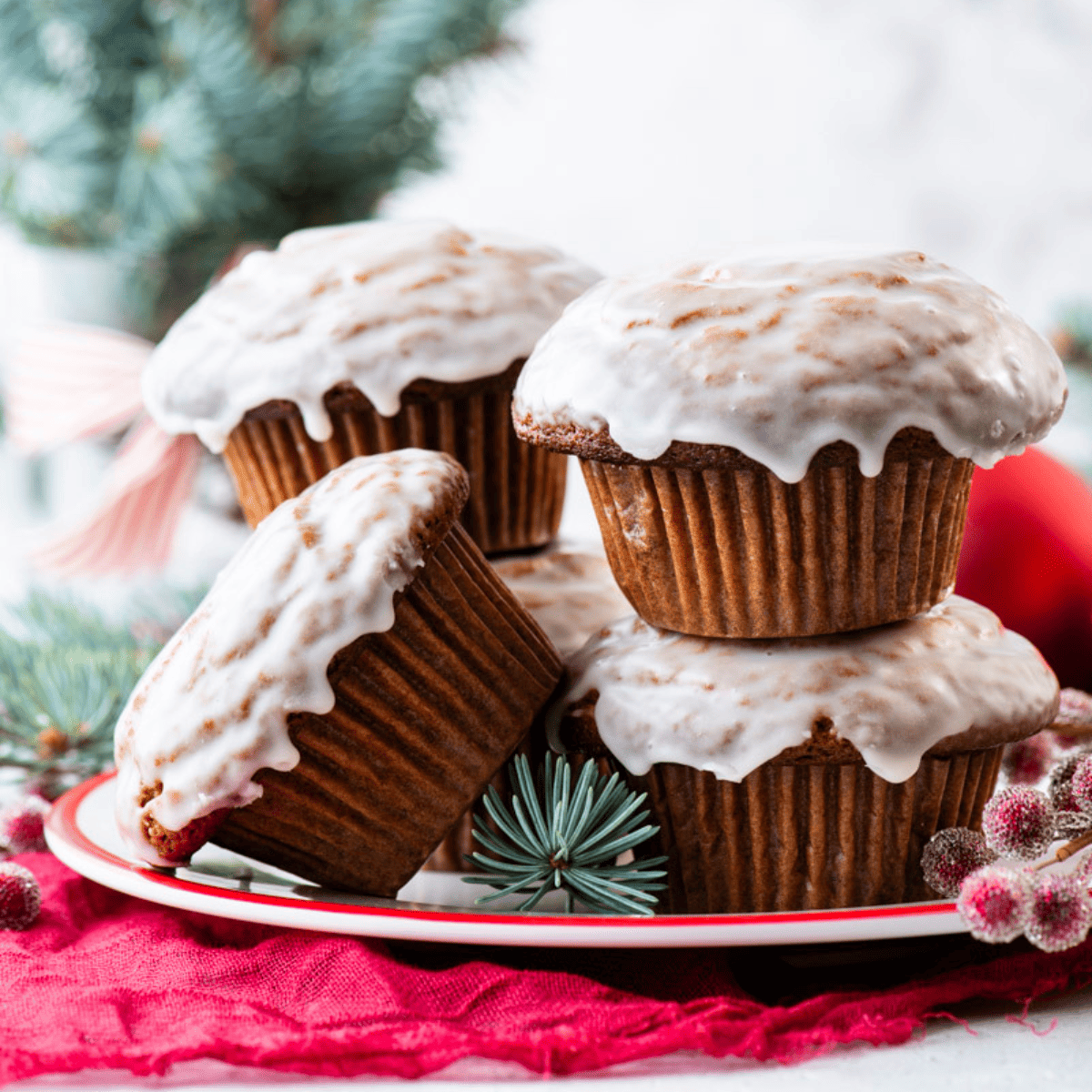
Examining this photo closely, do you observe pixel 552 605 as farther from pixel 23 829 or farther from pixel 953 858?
pixel 23 829

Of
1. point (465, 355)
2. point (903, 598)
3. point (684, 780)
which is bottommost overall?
point (684, 780)

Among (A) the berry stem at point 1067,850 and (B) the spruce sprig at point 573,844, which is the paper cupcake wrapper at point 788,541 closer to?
(B) the spruce sprig at point 573,844

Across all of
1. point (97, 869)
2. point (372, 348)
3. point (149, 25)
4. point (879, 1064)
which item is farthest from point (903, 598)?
point (149, 25)

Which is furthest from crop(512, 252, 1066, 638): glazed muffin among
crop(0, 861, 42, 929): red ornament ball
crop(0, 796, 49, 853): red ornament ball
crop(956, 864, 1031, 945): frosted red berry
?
crop(0, 796, 49, 853): red ornament ball

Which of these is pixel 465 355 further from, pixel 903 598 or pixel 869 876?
pixel 869 876

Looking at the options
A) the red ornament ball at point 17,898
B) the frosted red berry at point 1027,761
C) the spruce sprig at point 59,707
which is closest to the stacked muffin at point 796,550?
the frosted red berry at point 1027,761
